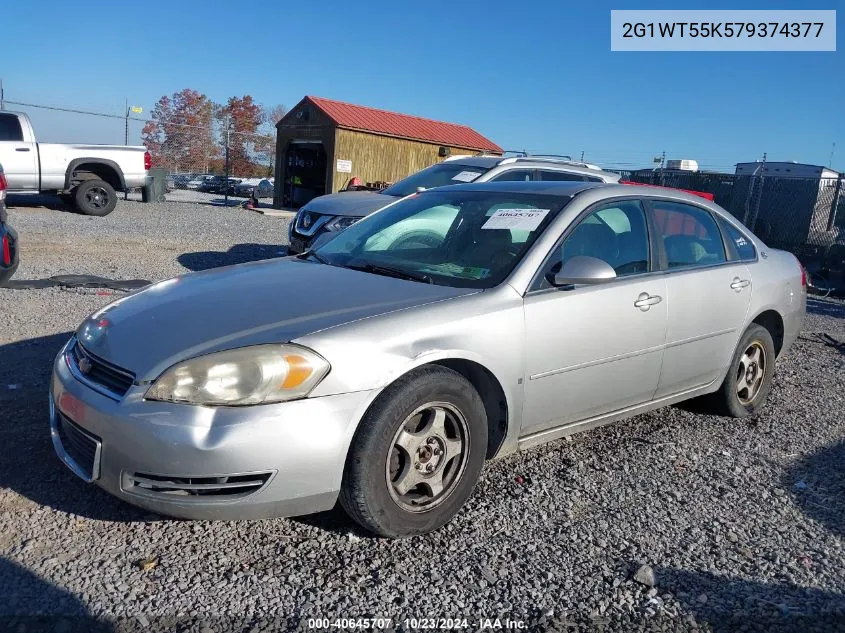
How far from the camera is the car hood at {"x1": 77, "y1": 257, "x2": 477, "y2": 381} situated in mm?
2762

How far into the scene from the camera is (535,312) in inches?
132

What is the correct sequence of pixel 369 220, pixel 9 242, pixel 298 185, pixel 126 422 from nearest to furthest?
pixel 126 422 → pixel 369 220 → pixel 9 242 → pixel 298 185

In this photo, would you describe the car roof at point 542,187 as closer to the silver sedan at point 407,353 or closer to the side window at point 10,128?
the silver sedan at point 407,353

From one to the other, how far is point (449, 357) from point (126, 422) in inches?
49.7

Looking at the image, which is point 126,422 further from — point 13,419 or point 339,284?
point 13,419

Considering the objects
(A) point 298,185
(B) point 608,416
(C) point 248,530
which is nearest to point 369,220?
(B) point 608,416

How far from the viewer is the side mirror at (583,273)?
11.2 feet

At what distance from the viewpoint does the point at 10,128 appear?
46.1 ft

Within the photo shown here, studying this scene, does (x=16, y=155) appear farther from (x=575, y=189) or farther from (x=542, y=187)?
(x=575, y=189)

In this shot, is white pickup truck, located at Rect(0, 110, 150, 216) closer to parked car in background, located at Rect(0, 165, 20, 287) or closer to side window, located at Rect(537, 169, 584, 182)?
parked car in background, located at Rect(0, 165, 20, 287)

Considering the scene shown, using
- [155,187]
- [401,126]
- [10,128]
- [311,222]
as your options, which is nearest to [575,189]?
[311,222]

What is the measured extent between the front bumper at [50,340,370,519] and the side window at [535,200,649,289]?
1531mm

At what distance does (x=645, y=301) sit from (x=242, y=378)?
7.30ft

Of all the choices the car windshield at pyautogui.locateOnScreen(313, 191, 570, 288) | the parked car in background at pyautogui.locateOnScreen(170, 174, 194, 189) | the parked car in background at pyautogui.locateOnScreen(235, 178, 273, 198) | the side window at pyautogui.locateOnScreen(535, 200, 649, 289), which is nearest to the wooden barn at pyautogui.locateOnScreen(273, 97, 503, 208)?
the parked car in background at pyautogui.locateOnScreen(235, 178, 273, 198)
